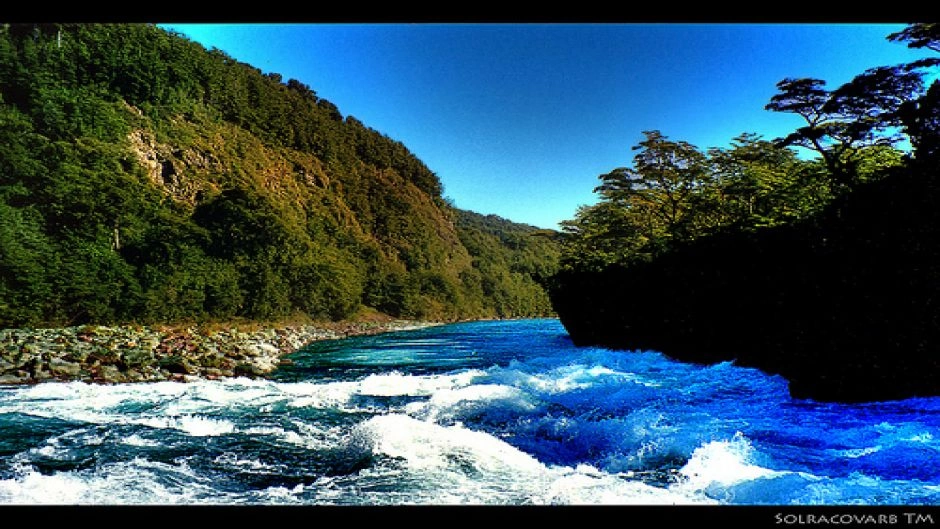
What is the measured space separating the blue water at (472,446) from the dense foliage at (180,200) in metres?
22.4

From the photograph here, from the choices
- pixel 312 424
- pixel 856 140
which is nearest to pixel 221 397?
pixel 312 424

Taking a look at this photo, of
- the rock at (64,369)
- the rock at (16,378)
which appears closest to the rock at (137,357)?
the rock at (64,369)

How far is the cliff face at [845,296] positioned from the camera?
7625 millimetres

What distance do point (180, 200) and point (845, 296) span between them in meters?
52.9

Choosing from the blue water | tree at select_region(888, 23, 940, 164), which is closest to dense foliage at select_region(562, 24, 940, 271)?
tree at select_region(888, 23, 940, 164)

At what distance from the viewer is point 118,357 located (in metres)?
15.8

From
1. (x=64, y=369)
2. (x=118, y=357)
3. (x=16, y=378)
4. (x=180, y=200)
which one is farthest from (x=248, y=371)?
(x=180, y=200)

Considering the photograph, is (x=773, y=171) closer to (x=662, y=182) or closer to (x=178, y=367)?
(x=662, y=182)

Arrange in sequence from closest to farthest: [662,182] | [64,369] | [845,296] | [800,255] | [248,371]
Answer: [845,296] → [800,255] → [64,369] → [248,371] → [662,182]

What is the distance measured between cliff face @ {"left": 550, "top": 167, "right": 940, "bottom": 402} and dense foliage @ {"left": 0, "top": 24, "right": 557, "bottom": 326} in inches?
848

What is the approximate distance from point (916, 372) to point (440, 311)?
75927 mm
